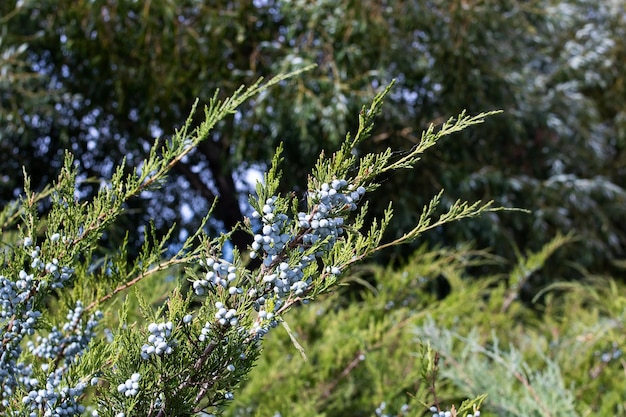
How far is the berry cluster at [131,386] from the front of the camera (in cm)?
76

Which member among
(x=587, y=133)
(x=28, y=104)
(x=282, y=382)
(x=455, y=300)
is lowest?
(x=587, y=133)

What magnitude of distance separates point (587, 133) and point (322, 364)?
4163 millimetres

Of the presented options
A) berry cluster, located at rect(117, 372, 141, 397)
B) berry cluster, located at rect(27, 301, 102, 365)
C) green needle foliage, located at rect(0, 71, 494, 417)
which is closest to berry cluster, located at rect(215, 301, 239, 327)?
green needle foliage, located at rect(0, 71, 494, 417)

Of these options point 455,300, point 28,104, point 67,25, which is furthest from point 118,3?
point 455,300

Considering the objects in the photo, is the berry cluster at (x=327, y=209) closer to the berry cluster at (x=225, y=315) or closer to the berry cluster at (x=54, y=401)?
the berry cluster at (x=225, y=315)

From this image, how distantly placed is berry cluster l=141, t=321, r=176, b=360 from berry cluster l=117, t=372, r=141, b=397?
25mm

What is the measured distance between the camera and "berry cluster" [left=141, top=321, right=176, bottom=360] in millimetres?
764

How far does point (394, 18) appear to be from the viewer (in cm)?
396

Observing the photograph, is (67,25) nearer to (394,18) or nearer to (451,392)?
(394,18)

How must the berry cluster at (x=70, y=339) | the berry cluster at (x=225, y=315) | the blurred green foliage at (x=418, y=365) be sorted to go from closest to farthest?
the berry cluster at (x=225, y=315)
the berry cluster at (x=70, y=339)
the blurred green foliage at (x=418, y=365)

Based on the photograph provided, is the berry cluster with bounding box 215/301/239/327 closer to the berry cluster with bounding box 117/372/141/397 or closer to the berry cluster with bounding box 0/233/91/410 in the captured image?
the berry cluster with bounding box 117/372/141/397

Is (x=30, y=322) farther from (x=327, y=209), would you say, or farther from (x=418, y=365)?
(x=418, y=365)

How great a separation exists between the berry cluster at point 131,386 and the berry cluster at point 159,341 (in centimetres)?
3

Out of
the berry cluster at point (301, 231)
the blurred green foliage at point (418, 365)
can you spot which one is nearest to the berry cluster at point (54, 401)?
the berry cluster at point (301, 231)
